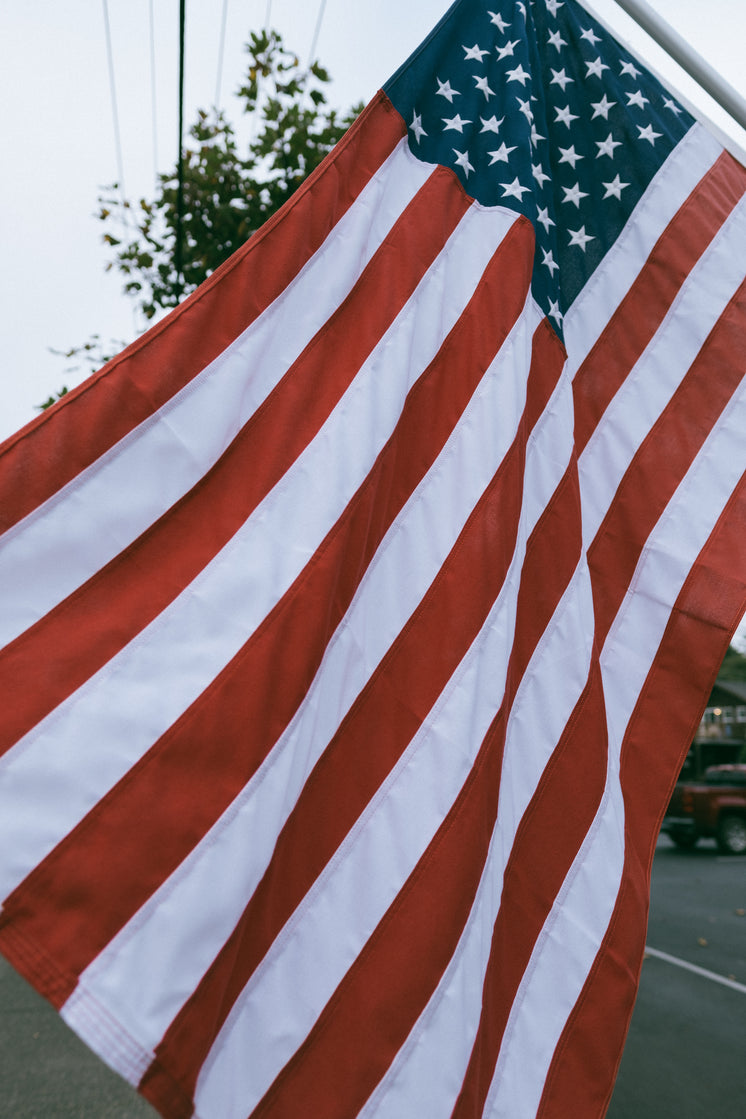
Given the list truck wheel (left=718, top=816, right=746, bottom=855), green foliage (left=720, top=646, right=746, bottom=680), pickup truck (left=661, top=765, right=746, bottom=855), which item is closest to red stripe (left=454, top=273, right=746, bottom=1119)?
pickup truck (left=661, top=765, right=746, bottom=855)

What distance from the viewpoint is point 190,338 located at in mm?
A: 1735

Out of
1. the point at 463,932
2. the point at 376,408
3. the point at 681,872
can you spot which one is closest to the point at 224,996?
the point at 463,932

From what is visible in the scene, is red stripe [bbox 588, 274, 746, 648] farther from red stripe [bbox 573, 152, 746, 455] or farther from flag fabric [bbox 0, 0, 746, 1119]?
red stripe [bbox 573, 152, 746, 455]

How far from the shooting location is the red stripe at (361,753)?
129 centimetres

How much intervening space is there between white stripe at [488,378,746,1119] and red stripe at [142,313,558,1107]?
0.44 m

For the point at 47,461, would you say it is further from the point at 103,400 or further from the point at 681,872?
the point at 681,872

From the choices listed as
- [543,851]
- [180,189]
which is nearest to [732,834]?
[180,189]

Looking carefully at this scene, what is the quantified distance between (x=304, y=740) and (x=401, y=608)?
0.41m

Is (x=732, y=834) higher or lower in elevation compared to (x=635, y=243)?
lower

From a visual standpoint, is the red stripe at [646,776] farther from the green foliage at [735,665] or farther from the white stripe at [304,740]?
the green foliage at [735,665]

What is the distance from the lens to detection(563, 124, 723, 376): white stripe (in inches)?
92.5

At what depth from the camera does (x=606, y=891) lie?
1.83m

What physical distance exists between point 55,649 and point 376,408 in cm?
88

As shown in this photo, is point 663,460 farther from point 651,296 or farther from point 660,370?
point 651,296
